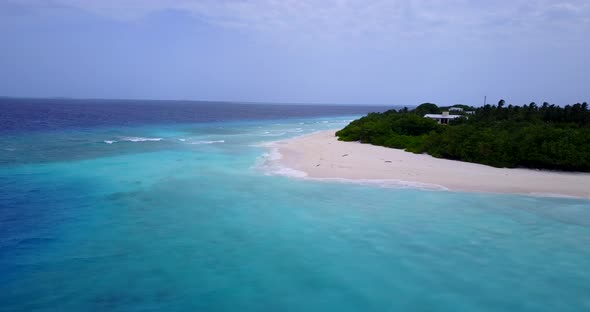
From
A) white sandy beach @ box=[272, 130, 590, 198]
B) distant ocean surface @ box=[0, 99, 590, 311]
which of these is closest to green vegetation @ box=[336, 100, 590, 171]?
white sandy beach @ box=[272, 130, 590, 198]

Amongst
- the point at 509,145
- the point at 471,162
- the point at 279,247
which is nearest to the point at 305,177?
Result: the point at 279,247

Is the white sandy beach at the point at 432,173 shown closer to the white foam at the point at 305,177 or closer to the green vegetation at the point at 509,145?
the white foam at the point at 305,177

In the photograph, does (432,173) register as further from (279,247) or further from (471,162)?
(279,247)

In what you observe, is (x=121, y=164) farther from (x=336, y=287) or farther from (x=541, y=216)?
Answer: (x=541, y=216)

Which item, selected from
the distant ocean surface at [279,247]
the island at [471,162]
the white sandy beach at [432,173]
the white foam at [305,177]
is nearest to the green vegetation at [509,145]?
the island at [471,162]

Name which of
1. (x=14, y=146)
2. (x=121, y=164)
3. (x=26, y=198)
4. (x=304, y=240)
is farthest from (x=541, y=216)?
(x=14, y=146)
